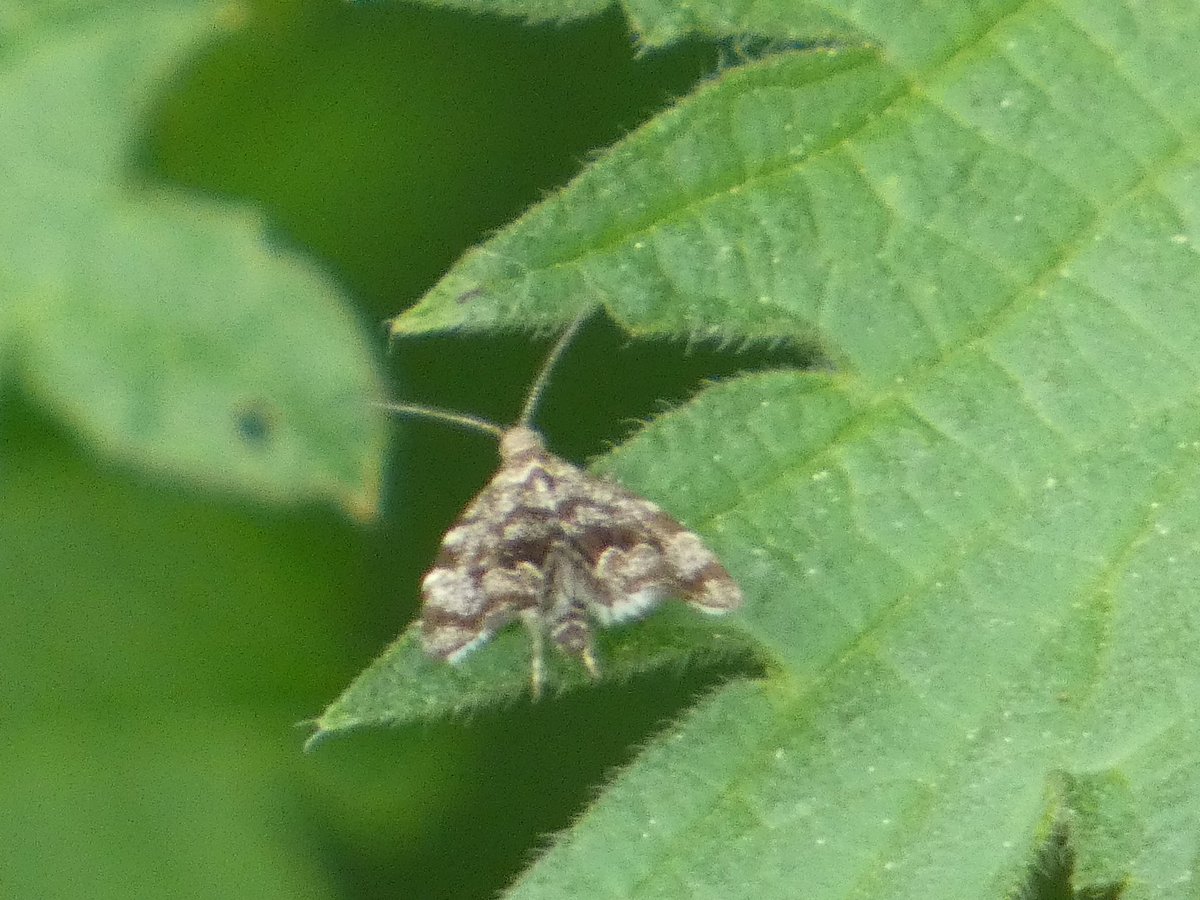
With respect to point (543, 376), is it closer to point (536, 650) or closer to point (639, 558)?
point (639, 558)

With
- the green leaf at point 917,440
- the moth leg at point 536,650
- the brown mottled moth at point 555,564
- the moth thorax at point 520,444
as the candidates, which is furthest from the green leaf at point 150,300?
the green leaf at point 917,440

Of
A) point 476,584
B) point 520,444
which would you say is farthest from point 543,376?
point 476,584

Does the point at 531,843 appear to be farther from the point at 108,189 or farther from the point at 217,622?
the point at 108,189

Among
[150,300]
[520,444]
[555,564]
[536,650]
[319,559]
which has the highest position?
[150,300]

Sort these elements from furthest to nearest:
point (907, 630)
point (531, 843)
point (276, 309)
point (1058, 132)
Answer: point (531, 843), point (276, 309), point (1058, 132), point (907, 630)

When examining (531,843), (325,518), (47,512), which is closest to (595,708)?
(531,843)

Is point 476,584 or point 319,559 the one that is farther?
point 319,559

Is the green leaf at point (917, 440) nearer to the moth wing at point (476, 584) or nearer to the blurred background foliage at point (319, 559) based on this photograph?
the moth wing at point (476, 584)
